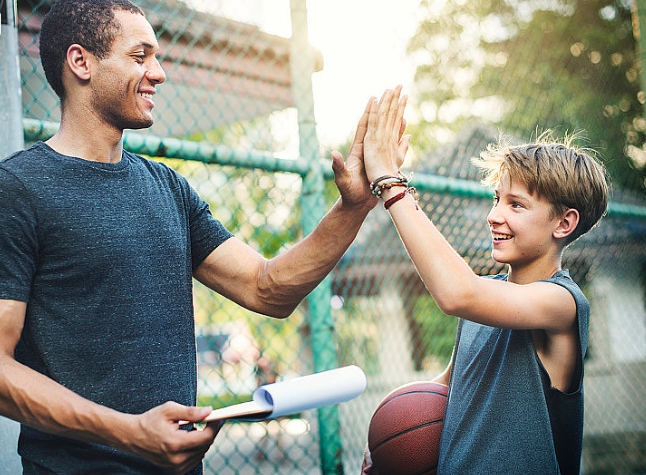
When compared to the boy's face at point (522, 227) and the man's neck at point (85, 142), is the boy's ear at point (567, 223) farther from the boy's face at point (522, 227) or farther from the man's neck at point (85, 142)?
the man's neck at point (85, 142)

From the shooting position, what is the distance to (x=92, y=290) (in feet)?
6.12

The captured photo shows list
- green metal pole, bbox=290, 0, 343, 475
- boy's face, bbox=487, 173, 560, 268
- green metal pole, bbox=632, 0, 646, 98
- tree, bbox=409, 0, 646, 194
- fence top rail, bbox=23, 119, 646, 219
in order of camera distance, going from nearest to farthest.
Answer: boy's face, bbox=487, 173, 560, 268 < fence top rail, bbox=23, 119, 646, 219 < green metal pole, bbox=290, 0, 343, 475 < green metal pole, bbox=632, 0, 646, 98 < tree, bbox=409, 0, 646, 194

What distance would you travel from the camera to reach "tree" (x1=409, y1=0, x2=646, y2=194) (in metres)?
5.36

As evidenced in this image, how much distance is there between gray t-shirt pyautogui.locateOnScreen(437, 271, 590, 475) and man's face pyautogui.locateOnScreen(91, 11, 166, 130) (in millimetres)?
1314

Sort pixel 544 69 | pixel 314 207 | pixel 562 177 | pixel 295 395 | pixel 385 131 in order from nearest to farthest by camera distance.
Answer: pixel 295 395, pixel 385 131, pixel 562 177, pixel 314 207, pixel 544 69

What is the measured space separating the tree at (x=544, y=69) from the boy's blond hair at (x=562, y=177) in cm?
289

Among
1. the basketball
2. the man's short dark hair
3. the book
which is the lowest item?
the basketball

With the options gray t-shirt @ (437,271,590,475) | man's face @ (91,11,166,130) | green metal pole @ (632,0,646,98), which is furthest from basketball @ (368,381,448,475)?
green metal pole @ (632,0,646,98)

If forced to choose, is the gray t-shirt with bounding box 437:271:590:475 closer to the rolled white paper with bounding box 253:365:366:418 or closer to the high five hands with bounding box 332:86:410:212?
the rolled white paper with bounding box 253:365:366:418

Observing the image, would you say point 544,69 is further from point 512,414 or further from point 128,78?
point 128,78

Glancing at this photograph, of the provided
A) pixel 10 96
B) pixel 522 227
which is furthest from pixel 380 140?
pixel 10 96

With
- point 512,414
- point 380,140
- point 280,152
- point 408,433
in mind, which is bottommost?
point 408,433

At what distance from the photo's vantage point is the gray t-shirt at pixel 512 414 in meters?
2.07

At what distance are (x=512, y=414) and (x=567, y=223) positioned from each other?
0.66 m
